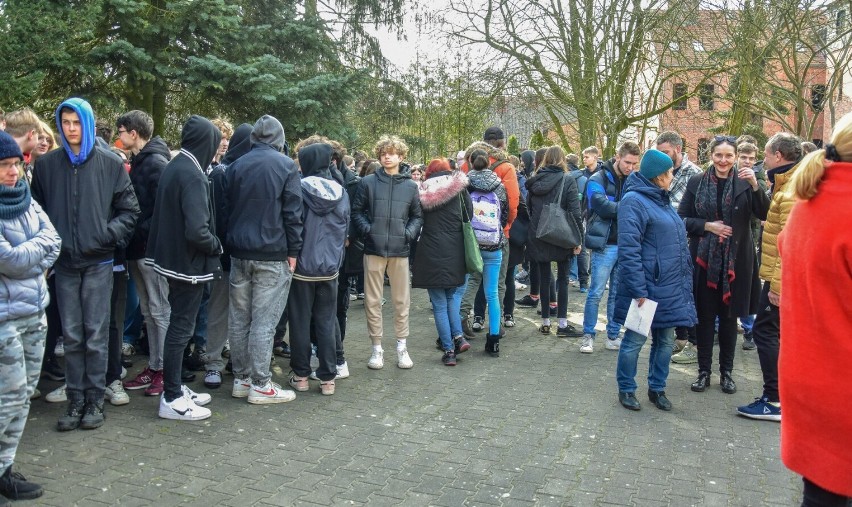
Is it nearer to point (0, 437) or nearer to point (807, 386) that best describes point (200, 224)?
point (0, 437)

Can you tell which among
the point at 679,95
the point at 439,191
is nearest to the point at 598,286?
the point at 439,191

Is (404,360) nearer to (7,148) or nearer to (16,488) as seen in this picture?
(16,488)

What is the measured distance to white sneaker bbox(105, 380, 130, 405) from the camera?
5.56m

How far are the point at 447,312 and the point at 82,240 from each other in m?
3.48

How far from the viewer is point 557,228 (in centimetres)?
802

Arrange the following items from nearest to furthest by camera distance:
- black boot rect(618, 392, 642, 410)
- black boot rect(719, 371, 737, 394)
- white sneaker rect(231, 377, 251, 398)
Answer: black boot rect(618, 392, 642, 410) < white sneaker rect(231, 377, 251, 398) < black boot rect(719, 371, 737, 394)

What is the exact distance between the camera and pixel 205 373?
641 centimetres

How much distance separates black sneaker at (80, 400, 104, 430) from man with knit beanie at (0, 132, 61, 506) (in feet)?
3.13

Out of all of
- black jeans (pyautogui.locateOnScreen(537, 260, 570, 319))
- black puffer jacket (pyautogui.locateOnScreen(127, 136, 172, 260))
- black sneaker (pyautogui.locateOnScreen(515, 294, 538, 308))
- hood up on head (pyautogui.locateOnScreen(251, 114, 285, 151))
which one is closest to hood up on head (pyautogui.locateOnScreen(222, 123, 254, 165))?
hood up on head (pyautogui.locateOnScreen(251, 114, 285, 151))

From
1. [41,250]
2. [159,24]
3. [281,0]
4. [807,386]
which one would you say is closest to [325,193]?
[41,250]

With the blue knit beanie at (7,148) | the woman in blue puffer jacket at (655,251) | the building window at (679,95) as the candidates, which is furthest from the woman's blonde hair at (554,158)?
the building window at (679,95)

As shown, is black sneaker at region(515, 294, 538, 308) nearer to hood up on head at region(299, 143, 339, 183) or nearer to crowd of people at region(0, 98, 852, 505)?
crowd of people at region(0, 98, 852, 505)

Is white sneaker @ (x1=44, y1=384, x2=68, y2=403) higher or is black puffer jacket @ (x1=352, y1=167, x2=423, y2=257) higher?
black puffer jacket @ (x1=352, y1=167, x2=423, y2=257)

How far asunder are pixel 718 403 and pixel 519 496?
2637mm
